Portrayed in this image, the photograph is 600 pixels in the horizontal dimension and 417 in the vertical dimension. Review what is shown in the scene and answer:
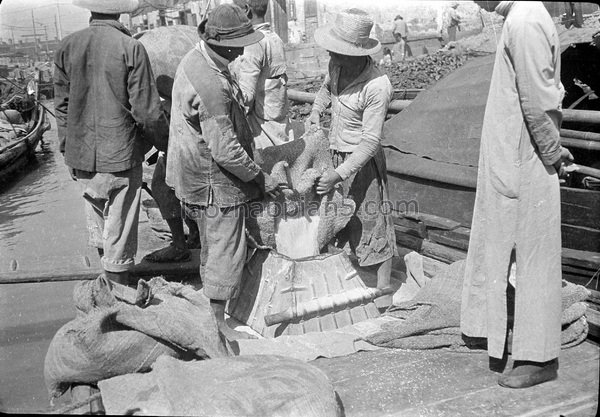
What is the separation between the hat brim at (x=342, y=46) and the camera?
390 cm

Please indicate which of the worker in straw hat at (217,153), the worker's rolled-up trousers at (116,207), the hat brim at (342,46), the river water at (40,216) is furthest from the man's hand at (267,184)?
the river water at (40,216)

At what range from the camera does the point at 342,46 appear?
3.92 metres

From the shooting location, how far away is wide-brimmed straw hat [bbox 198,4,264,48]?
3.49m

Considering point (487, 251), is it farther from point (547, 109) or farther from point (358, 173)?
point (358, 173)

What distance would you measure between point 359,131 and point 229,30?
117 centimetres

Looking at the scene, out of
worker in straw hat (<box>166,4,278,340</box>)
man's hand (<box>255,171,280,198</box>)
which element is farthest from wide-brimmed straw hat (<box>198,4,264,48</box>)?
man's hand (<box>255,171,280,198</box>)

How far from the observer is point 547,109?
2.74m

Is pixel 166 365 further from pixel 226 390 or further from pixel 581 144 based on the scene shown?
pixel 581 144

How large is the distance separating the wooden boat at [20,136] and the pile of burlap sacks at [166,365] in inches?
364

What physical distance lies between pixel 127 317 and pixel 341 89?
207 centimetres

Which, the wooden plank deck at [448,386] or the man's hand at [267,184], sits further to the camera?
the man's hand at [267,184]

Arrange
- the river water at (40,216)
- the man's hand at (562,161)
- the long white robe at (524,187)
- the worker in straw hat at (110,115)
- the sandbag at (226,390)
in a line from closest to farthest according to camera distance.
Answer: the sandbag at (226,390), the long white robe at (524,187), the man's hand at (562,161), the worker in straw hat at (110,115), the river water at (40,216)

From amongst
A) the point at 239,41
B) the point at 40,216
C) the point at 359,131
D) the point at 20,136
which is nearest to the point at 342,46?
the point at 359,131

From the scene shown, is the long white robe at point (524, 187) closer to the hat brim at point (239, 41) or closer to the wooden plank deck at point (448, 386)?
the wooden plank deck at point (448, 386)
